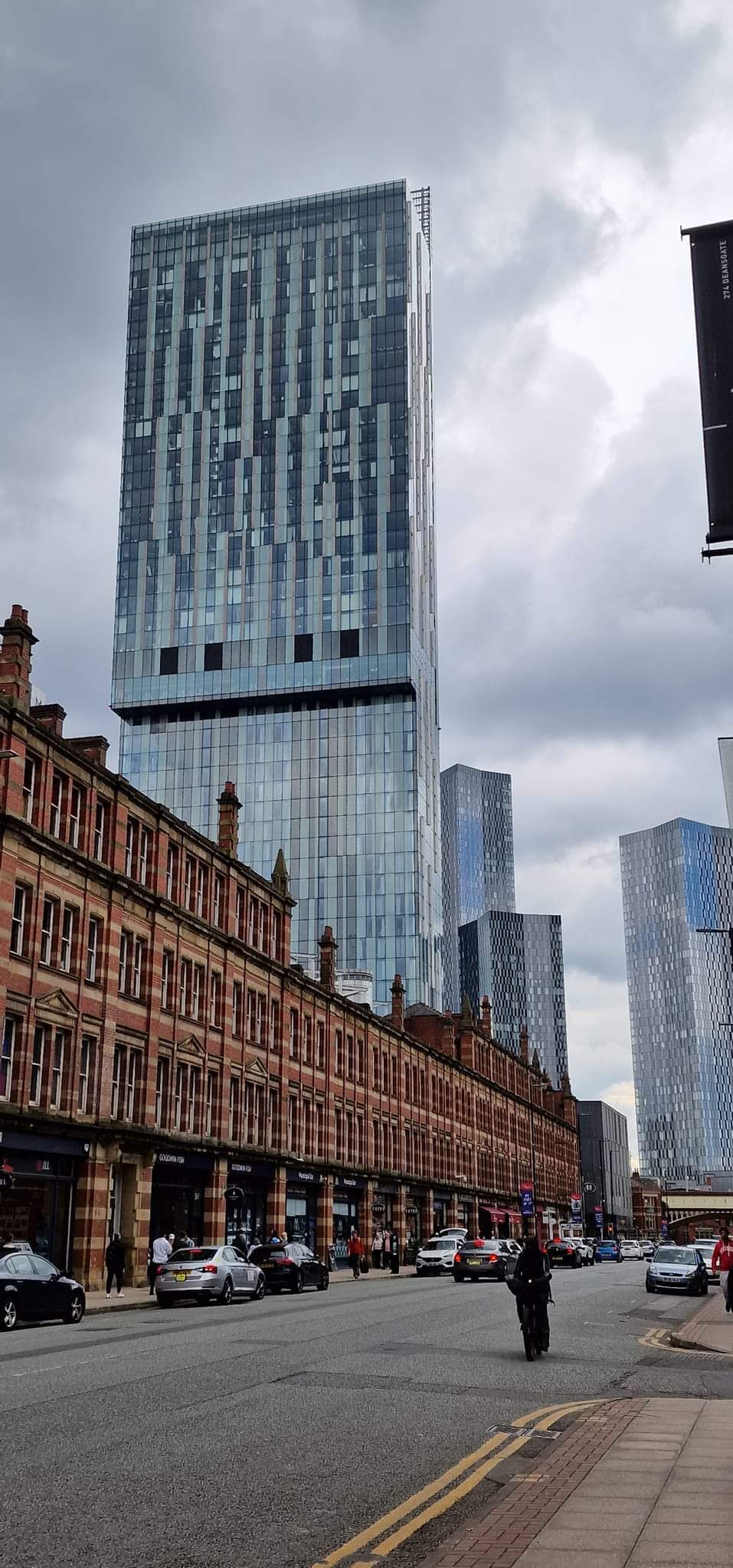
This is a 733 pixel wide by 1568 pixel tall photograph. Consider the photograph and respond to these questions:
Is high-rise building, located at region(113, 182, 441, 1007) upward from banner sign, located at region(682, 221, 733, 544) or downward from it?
upward

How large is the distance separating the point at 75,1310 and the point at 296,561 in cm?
11116

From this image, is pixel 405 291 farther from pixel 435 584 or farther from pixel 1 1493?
pixel 1 1493

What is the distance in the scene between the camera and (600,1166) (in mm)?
156375

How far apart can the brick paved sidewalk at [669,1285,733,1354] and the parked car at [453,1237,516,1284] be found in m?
12.2

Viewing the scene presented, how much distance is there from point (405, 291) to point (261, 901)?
100994 millimetres

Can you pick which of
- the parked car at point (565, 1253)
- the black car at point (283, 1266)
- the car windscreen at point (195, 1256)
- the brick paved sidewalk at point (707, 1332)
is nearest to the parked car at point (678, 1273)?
the brick paved sidewalk at point (707, 1332)

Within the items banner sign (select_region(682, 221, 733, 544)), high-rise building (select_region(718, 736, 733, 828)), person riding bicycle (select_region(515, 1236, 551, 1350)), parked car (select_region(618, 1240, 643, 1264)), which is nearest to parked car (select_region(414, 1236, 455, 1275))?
high-rise building (select_region(718, 736, 733, 828))

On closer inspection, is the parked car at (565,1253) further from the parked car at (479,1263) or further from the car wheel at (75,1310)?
the car wheel at (75,1310)

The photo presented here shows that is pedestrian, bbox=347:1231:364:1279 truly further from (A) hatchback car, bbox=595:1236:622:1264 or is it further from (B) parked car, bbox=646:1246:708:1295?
(A) hatchback car, bbox=595:1236:622:1264

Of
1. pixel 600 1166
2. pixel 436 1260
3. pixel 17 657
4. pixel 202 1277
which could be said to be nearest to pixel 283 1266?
pixel 202 1277

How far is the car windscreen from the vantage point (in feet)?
102

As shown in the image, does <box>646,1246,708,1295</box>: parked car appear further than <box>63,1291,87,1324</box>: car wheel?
Yes

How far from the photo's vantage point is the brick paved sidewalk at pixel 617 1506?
7199 millimetres

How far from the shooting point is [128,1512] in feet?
28.4
